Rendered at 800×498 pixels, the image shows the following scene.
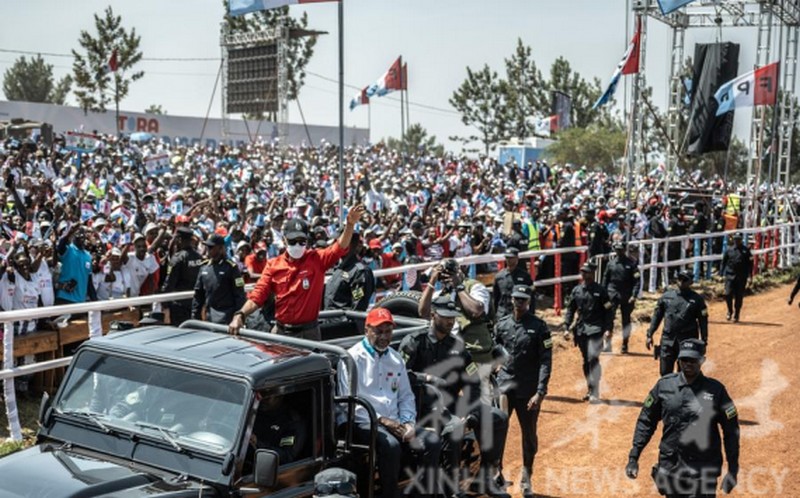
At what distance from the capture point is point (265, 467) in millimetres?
5199

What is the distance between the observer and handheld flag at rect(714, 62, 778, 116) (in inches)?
962

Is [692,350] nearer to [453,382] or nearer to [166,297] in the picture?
[453,382]

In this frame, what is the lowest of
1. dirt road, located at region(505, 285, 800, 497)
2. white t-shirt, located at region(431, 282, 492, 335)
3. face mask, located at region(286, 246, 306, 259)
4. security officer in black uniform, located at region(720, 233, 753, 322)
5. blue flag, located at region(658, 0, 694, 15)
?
dirt road, located at region(505, 285, 800, 497)

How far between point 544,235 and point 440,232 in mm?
2335

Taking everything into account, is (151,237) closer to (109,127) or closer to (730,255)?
(730,255)

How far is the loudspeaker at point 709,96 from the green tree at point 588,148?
30571mm

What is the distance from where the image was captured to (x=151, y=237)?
13.8m

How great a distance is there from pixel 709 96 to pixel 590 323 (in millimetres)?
17106

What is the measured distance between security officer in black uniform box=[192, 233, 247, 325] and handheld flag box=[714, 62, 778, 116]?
58.2ft

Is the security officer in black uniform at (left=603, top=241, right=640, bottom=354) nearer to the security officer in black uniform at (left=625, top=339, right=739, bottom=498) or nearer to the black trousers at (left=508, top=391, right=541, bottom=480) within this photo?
the black trousers at (left=508, top=391, right=541, bottom=480)

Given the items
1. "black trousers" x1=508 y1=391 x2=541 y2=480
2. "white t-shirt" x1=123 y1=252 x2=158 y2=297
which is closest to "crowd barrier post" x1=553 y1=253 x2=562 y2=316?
"white t-shirt" x1=123 y1=252 x2=158 y2=297

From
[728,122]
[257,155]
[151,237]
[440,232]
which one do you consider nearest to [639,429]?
[151,237]

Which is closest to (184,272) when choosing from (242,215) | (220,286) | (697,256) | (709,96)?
(220,286)

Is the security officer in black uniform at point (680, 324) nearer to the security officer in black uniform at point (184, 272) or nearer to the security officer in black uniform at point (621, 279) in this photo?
the security officer in black uniform at point (621, 279)
